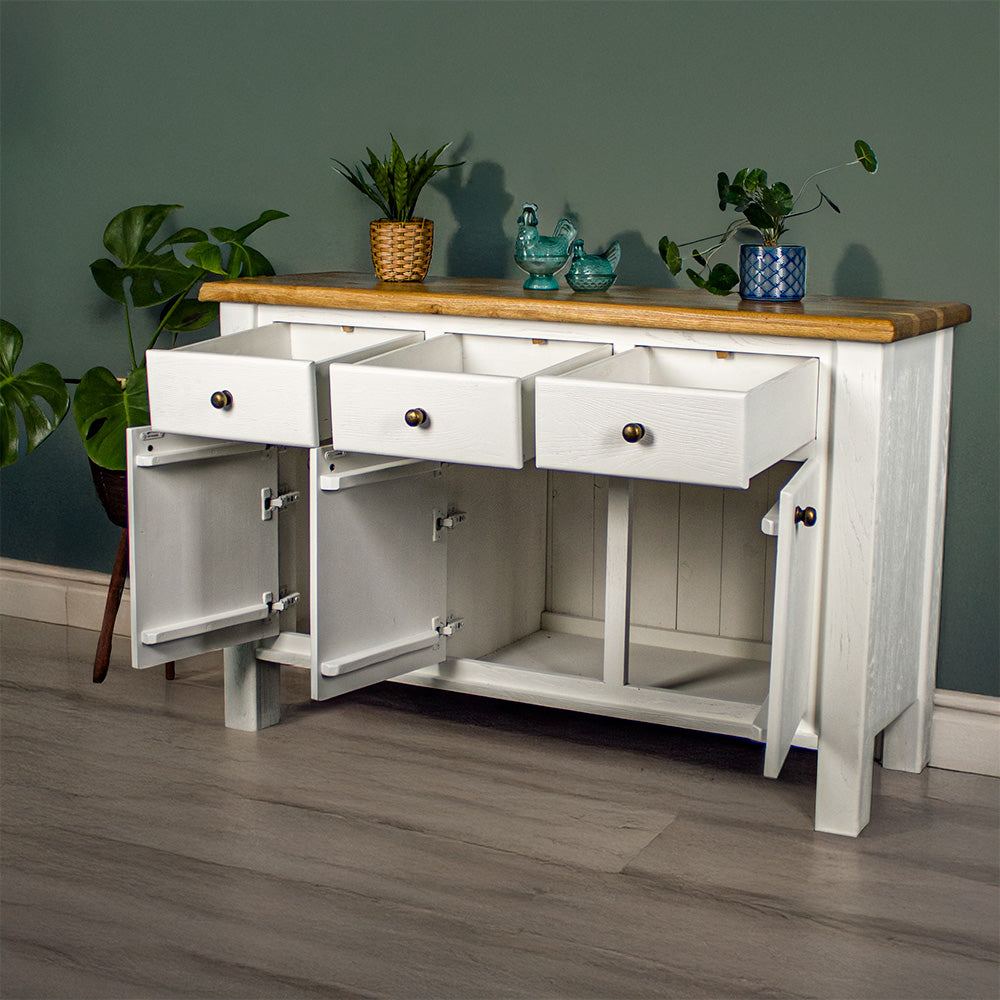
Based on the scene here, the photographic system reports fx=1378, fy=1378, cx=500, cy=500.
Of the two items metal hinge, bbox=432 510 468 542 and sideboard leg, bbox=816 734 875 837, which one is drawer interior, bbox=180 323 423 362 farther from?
sideboard leg, bbox=816 734 875 837

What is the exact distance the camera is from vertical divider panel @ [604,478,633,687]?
227 cm

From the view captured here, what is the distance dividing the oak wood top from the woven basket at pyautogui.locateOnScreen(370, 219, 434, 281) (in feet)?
0.10

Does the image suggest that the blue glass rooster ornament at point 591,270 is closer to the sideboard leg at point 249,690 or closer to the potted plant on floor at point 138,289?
the potted plant on floor at point 138,289

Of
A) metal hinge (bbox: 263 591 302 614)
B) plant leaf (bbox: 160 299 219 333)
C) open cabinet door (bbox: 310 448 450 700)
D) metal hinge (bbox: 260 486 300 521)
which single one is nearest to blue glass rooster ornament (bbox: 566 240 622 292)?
open cabinet door (bbox: 310 448 450 700)

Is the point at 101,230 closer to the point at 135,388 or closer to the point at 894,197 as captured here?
the point at 135,388

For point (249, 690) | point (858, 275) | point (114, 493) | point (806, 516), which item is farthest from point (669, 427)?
point (114, 493)

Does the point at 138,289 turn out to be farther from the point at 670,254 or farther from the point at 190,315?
the point at 670,254

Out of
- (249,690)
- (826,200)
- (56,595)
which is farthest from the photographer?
(56,595)

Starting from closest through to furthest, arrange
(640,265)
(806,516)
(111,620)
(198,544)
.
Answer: (806,516)
(198,544)
(640,265)
(111,620)

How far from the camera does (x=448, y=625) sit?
246cm

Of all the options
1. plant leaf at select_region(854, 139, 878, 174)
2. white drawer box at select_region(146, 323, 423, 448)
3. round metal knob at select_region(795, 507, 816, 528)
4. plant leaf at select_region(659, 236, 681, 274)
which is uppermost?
plant leaf at select_region(854, 139, 878, 174)

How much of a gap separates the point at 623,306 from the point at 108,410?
1039mm

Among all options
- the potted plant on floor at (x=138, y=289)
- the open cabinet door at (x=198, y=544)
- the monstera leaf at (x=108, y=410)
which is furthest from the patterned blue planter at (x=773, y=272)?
the monstera leaf at (x=108, y=410)

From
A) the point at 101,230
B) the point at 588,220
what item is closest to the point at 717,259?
the point at 588,220
